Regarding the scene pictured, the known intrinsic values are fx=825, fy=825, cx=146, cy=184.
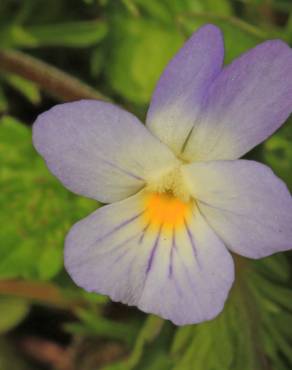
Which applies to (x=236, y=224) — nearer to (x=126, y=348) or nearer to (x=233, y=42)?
(x=233, y=42)

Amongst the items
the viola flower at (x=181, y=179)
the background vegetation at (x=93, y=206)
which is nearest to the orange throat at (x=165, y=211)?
the viola flower at (x=181, y=179)

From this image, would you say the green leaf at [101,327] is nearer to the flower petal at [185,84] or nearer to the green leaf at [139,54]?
the green leaf at [139,54]

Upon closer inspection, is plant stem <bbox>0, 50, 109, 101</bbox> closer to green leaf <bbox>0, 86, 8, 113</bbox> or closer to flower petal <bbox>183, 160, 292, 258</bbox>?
green leaf <bbox>0, 86, 8, 113</bbox>

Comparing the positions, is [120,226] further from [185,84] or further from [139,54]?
[139,54]

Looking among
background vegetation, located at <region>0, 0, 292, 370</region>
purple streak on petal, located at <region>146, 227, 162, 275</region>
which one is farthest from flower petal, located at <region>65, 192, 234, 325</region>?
background vegetation, located at <region>0, 0, 292, 370</region>

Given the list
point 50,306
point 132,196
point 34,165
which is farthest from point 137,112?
point 132,196

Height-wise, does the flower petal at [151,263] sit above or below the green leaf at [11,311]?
above

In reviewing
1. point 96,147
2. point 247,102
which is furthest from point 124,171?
point 247,102
